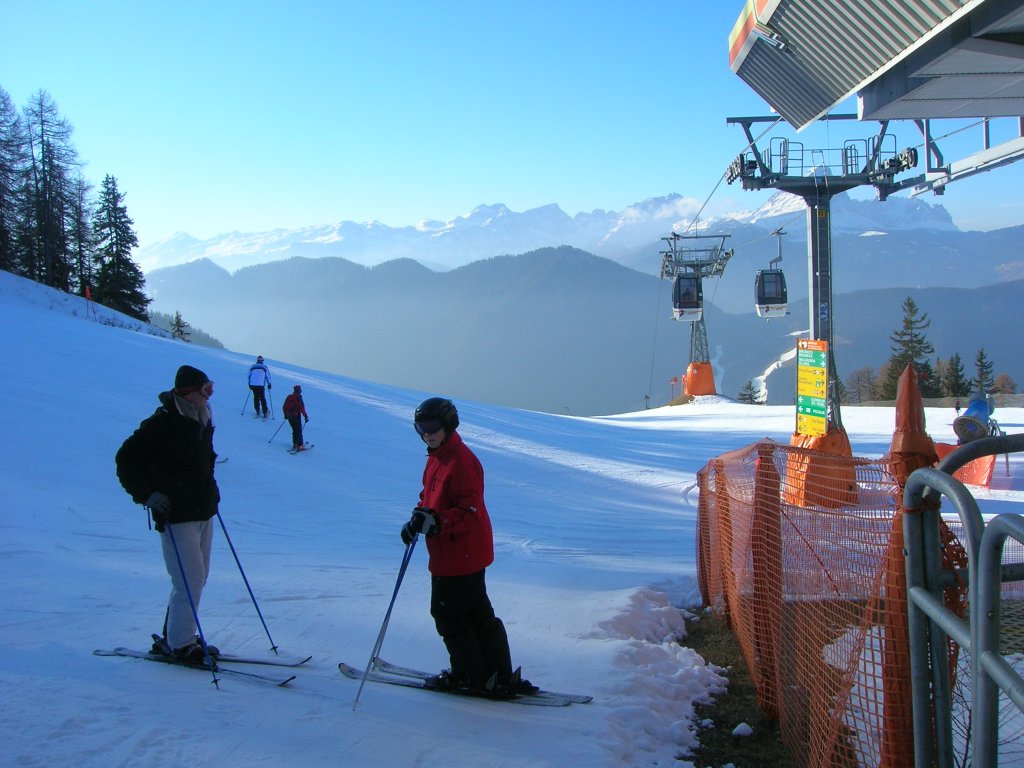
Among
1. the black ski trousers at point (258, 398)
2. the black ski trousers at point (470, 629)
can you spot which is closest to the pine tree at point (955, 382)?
the black ski trousers at point (258, 398)

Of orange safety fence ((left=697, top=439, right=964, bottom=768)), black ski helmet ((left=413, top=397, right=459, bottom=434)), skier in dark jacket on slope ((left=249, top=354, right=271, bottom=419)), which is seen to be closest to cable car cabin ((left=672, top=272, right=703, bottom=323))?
skier in dark jacket on slope ((left=249, top=354, right=271, bottom=419))

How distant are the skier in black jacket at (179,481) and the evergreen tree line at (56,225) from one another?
4977cm

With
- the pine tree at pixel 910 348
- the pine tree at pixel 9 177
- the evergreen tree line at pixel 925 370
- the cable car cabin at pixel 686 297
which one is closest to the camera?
the cable car cabin at pixel 686 297

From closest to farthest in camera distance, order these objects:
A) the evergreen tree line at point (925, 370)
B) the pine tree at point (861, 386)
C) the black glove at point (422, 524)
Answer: the black glove at point (422, 524), the evergreen tree line at point (925, 370), the pine tree at point (861, 386)

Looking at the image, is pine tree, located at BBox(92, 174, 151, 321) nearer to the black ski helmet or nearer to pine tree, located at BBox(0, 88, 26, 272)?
pine tree, located at BBox(0, 88, 26, 272)

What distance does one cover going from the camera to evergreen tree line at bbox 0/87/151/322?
1923 inches

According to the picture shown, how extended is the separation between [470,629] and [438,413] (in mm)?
1265

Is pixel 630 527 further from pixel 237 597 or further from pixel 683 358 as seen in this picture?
pixel 683 358

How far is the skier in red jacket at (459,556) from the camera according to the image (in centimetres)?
411

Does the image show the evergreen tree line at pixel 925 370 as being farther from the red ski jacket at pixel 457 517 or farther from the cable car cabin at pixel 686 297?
the red ski jacket at pixel 457 517

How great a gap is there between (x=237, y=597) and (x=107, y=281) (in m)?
50.9

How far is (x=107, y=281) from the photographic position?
49.9 meters

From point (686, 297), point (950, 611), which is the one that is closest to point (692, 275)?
point (686, 297)

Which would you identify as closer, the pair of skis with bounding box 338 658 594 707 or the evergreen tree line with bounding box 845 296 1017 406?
the pair of skis with bounding box 338 658 594 707
